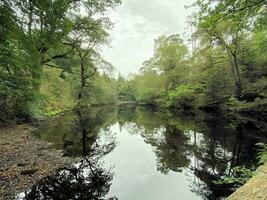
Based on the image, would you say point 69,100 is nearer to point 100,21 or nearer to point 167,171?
point 100,21

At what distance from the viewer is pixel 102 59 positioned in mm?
32469

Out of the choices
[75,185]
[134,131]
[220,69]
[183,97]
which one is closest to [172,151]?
[75,185]

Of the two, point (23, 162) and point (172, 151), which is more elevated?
point (23, 162)

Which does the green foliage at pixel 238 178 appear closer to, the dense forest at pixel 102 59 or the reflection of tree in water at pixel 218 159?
the reflection of tree in water at pixel 218 159

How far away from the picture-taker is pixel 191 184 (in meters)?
6.85

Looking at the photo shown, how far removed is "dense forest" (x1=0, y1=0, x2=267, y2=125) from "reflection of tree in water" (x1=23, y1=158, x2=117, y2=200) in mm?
2741

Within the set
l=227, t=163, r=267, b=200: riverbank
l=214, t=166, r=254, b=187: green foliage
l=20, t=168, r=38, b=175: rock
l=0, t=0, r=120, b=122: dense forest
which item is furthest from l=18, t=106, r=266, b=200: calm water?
l=227, t=163, r=267, b=200: riverbank

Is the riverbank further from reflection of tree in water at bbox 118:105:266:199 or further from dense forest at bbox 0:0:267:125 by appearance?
dense forest at bbox 0:0:267:125

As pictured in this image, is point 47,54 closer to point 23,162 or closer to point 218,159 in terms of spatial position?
point 23,162

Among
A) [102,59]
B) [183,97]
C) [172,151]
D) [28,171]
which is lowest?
[172,151]

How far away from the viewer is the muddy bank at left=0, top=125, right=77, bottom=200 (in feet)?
19.9

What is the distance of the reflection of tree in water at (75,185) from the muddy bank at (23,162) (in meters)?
0.32

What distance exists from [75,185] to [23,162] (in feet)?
8.08

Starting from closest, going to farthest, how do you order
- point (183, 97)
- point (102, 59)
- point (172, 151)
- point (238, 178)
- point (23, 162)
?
point (238, 178) < point (23, 162) < point (172, 151) < point (183, 97) < point (102, 59)
